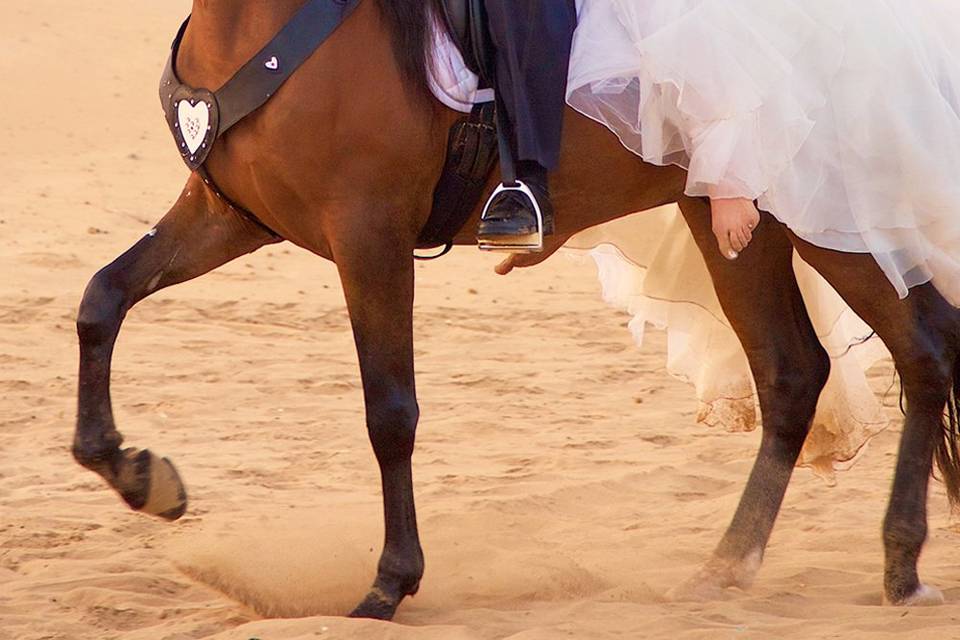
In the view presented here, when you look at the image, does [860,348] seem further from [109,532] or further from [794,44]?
[109,532]

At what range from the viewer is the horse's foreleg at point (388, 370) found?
13.8ft

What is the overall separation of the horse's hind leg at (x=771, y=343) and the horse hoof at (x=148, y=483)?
74.6 inches

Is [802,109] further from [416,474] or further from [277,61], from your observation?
[416,474]

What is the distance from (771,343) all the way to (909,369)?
0.67 m

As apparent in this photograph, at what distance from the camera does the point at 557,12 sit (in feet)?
14.2

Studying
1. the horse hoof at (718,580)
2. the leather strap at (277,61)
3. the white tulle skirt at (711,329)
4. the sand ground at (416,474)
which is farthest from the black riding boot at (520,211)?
the horse hoof at (718,580)

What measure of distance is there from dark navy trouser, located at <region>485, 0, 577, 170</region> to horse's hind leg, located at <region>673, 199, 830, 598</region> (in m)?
1.03

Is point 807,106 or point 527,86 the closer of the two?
point 527,86

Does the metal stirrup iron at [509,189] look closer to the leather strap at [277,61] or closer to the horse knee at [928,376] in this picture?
the leather strap at [277,61]

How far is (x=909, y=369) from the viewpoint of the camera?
4.73 metres

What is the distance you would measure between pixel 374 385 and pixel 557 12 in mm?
1192

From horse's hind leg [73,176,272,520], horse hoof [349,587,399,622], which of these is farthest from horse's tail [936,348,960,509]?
horse's hind leg [73,176,272,520]

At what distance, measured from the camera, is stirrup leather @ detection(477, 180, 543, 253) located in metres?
4.27

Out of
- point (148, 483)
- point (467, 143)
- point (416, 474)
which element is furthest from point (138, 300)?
point (416, 474)
